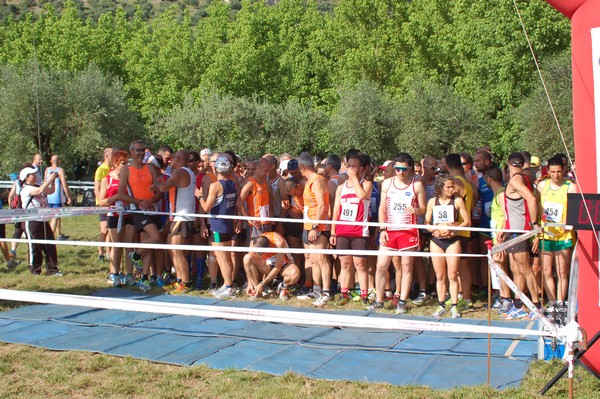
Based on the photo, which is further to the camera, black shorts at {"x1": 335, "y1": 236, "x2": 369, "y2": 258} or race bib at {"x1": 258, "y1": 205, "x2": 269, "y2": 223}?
race bib at {"x1": 258, "y1": 205, "x2": 269, "y2": 223}

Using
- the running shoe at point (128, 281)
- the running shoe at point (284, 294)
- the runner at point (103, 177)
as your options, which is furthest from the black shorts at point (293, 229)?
the runner at point (103, 177)

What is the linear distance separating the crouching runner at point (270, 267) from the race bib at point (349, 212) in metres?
0.96

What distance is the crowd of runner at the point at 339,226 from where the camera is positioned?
333 inches

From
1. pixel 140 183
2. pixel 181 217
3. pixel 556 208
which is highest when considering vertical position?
pixel 140 183

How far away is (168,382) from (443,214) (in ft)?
13.9

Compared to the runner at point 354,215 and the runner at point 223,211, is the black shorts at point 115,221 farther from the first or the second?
the runner at point 354,215

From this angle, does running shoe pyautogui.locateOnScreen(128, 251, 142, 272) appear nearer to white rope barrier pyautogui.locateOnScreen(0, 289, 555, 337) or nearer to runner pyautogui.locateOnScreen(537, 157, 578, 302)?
white rope barrier pyautogui.locateOnScreen(0, 289, 555, 337)

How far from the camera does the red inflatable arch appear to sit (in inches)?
209

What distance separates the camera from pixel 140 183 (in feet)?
33.8

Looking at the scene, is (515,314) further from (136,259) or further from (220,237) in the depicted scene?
(136,259)

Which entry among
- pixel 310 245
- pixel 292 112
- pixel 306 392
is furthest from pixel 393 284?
pixel 292 112

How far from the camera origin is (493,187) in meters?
8.98

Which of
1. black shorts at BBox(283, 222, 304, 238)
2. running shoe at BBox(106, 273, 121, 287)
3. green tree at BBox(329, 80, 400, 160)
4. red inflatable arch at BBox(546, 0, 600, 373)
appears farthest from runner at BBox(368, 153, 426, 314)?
green tree at BBox(329, 80, 400, 160)

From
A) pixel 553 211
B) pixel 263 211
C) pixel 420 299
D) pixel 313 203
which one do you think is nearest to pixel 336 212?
pixel 313 203
